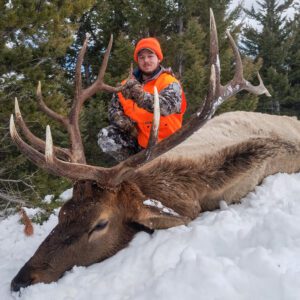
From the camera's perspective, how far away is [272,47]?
2253 cm

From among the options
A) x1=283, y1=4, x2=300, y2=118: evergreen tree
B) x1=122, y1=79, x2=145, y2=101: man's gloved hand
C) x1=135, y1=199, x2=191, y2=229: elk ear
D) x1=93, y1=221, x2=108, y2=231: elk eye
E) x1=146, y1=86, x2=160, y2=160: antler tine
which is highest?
x1=283, y1=4, x2=300, y2=118: evergreen tree

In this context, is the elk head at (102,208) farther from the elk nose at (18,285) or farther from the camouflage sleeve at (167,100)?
the camouflage sleeve at (167,100)

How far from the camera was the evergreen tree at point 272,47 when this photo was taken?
71.1ft

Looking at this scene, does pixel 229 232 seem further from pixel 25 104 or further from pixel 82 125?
pixel 82 125

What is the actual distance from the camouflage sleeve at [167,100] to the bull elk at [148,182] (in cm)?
52

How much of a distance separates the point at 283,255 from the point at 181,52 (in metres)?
11.6

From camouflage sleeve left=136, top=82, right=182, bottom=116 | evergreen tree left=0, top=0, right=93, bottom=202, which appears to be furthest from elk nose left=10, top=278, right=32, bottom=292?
evergreen tree left=0, top=0, right=93, bottom=202

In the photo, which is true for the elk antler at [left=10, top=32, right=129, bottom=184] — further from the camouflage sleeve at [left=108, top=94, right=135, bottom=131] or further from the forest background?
the forest background

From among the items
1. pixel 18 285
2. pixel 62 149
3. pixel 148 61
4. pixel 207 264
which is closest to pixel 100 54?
pixel 148 61

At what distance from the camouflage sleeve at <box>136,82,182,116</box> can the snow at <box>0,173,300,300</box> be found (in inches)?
56.0

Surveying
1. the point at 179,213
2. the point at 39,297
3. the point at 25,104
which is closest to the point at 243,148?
the point at 179,213

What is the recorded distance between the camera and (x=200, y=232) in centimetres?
267

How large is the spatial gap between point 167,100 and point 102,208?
5.71ft

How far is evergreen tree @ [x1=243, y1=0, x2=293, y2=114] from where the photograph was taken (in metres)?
21.7
